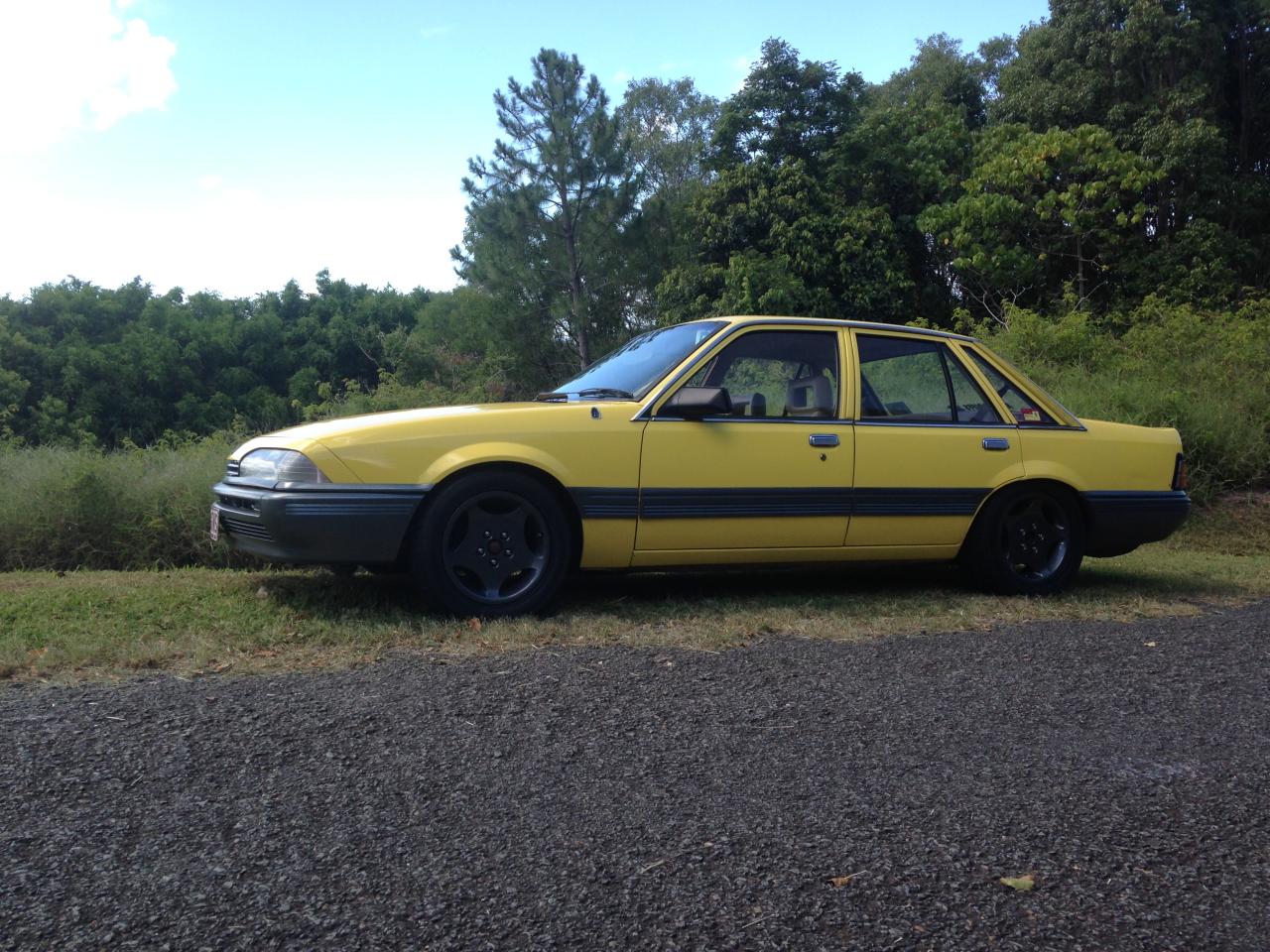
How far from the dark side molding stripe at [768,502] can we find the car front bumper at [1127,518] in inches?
31.8

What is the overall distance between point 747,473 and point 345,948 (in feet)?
12.2

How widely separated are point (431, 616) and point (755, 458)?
186 cm

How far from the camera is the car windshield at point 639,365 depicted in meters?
5.55

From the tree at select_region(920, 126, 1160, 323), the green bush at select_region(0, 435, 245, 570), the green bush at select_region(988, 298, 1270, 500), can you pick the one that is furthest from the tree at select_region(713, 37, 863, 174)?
the green bush at select_region(0, 435, 245, 570)

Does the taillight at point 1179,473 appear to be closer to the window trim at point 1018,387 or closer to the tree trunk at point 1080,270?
the window trim at point 1018,387

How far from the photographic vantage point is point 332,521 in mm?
4719

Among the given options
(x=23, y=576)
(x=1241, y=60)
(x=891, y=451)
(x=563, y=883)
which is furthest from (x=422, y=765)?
(x=1241, y=60)

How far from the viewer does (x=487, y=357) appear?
38812mm

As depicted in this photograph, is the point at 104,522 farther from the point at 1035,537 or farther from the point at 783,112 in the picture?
the point at 783,112

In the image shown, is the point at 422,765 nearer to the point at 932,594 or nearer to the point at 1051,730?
the point at 1051,730

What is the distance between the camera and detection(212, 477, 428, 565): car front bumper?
471 centimetres

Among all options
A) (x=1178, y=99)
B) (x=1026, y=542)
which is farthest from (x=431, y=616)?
(x=1178, y=99)

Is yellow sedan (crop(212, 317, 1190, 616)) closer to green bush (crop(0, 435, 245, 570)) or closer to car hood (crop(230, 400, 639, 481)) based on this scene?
car hood (crop(230, 400, 639, 481))

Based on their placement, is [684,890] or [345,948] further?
[684,890]
